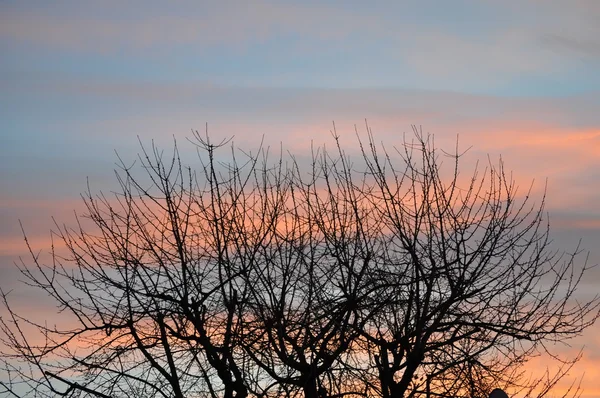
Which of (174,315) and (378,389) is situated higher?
(174,315)

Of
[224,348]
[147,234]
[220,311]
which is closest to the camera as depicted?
[224,348]

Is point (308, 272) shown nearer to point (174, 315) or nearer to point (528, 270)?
point (174, 315)

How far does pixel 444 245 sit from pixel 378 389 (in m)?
2.01

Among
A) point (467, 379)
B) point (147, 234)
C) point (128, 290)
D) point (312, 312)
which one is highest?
point (147, 234)

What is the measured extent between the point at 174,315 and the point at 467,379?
3.87m

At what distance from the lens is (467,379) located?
38.4 ft

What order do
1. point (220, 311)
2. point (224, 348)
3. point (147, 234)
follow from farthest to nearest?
point (147, 234), point (220, 311), point (224, 348)

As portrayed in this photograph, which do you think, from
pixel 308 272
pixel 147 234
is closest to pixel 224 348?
pixel 308 272

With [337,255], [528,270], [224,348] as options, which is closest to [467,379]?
[528,270]

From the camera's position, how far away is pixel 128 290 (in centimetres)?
1166

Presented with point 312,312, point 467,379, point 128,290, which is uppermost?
point 128,290

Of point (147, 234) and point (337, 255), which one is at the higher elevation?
point (147, 234)

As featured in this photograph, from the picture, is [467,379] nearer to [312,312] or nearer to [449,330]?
[449,330]

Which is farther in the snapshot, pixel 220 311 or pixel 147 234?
pixel 147 234
